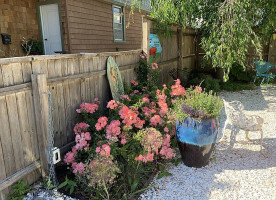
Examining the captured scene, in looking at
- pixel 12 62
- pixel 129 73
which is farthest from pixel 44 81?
pixel 129 73

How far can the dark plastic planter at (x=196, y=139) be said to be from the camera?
2809 mm

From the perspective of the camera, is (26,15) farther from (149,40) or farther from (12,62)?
(12,62)

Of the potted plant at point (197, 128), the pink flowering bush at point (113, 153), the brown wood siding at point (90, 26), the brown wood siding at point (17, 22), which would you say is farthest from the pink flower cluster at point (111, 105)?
the brown wood siding at point (17, 22)

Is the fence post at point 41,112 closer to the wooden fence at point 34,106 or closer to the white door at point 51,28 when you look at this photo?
the wooden fence at point 34,106

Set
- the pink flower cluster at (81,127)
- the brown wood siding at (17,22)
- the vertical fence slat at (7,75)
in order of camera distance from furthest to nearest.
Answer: the brown wood siding at (17,22)
the pink flower cluster at (81,127)
the vertical fence slat at (7,75)

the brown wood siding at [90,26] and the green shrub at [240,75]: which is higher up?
the brown wood siding at [90,26]

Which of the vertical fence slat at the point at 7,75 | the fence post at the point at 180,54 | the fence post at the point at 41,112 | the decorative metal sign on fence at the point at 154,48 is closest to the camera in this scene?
the vertical fence slat at the point at 7,75

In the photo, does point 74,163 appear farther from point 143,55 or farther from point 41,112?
point 143,55

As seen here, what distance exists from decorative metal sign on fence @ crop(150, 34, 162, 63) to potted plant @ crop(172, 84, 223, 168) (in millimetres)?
2401

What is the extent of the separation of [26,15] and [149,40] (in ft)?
11.7

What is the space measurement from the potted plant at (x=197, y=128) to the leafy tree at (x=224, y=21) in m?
2.10

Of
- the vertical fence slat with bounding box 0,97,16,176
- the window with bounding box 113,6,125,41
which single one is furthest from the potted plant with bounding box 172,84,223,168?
the window with bounding box 113,6,125,41

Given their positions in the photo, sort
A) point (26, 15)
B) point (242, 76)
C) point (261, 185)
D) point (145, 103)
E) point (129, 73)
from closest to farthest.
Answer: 1. point (261, 185)
2. point (145, 103)
3. point (129, 73)
4. point (26, 15)
5. point (242, 76)

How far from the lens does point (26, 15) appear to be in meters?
6.14
